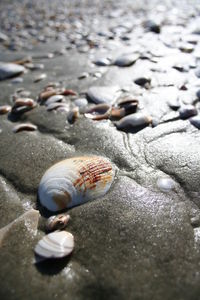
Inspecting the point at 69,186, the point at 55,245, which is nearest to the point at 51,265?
the point at 55,245

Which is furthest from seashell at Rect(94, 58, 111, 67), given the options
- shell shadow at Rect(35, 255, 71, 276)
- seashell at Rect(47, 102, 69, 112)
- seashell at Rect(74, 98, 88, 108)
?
shell shadow at Rect(35, 255, 71, 276)

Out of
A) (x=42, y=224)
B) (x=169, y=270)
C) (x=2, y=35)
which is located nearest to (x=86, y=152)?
(x=42, y=224)

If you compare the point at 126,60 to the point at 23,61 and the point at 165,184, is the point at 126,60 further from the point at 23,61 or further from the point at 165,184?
the point at 165,184

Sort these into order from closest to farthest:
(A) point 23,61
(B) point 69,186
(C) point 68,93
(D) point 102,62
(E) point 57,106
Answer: (B) point 69,186 < (E) point 57,106 < (C) point 68,93 < (D) point 102,62 < (A) point 23,61

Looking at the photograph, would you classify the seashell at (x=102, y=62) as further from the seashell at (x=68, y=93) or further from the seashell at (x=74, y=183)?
the seashell at (x=74, y=183)

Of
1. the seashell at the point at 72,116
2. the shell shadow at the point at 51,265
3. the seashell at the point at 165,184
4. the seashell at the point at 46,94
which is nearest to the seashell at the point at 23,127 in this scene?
the seashell at the point at 72,116

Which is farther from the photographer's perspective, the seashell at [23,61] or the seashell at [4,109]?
the seashell at [23,61]

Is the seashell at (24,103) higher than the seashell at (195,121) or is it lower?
lower

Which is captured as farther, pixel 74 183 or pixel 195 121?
pixel 195 121
